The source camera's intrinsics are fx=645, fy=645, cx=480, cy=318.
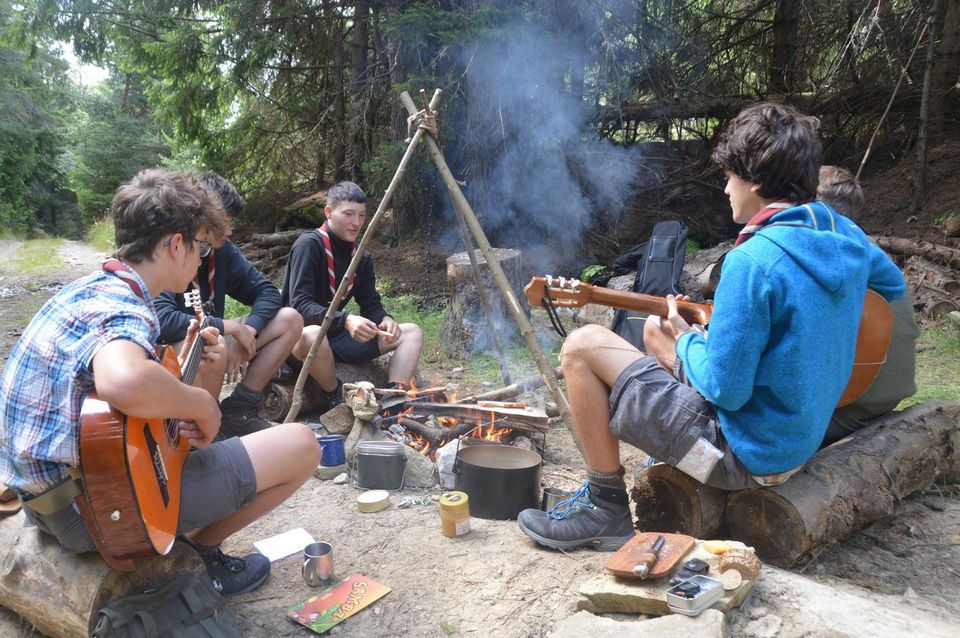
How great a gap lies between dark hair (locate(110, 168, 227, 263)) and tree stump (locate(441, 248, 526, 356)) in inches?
140

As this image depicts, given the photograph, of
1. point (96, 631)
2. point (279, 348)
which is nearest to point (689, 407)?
point (96, 631)

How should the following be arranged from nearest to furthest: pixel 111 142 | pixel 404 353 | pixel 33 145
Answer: pixel 404 353, pixel 111 142, pixel 33 145

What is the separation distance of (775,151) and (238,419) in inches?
144

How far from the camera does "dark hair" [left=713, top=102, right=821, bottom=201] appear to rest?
2.41 meters

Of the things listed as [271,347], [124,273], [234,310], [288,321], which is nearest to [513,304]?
[288,321]

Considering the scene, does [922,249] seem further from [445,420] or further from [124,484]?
[124,484]

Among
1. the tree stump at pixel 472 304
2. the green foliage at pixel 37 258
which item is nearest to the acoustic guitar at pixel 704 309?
the tree stump at pixel 472 304

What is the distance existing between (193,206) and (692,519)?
2.44 m

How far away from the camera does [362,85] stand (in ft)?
31.1

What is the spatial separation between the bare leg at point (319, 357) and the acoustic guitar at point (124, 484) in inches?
102

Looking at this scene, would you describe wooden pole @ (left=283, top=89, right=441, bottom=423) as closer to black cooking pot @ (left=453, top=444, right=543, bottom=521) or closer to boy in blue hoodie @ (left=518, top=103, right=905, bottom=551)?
black cooking pot @ (left=453, top=444, right=543, bottom=521)

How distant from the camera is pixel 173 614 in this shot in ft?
7.06

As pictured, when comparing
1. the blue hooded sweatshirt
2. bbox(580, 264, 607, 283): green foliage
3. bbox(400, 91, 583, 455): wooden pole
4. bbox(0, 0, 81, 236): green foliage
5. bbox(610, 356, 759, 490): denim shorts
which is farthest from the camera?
bbox(0, 0, 81, 236): green foliage

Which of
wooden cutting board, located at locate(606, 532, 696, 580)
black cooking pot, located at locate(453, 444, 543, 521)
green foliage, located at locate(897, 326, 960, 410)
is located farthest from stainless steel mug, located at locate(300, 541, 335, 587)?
green foliage, located at locate(897, 326, 960, 410)
